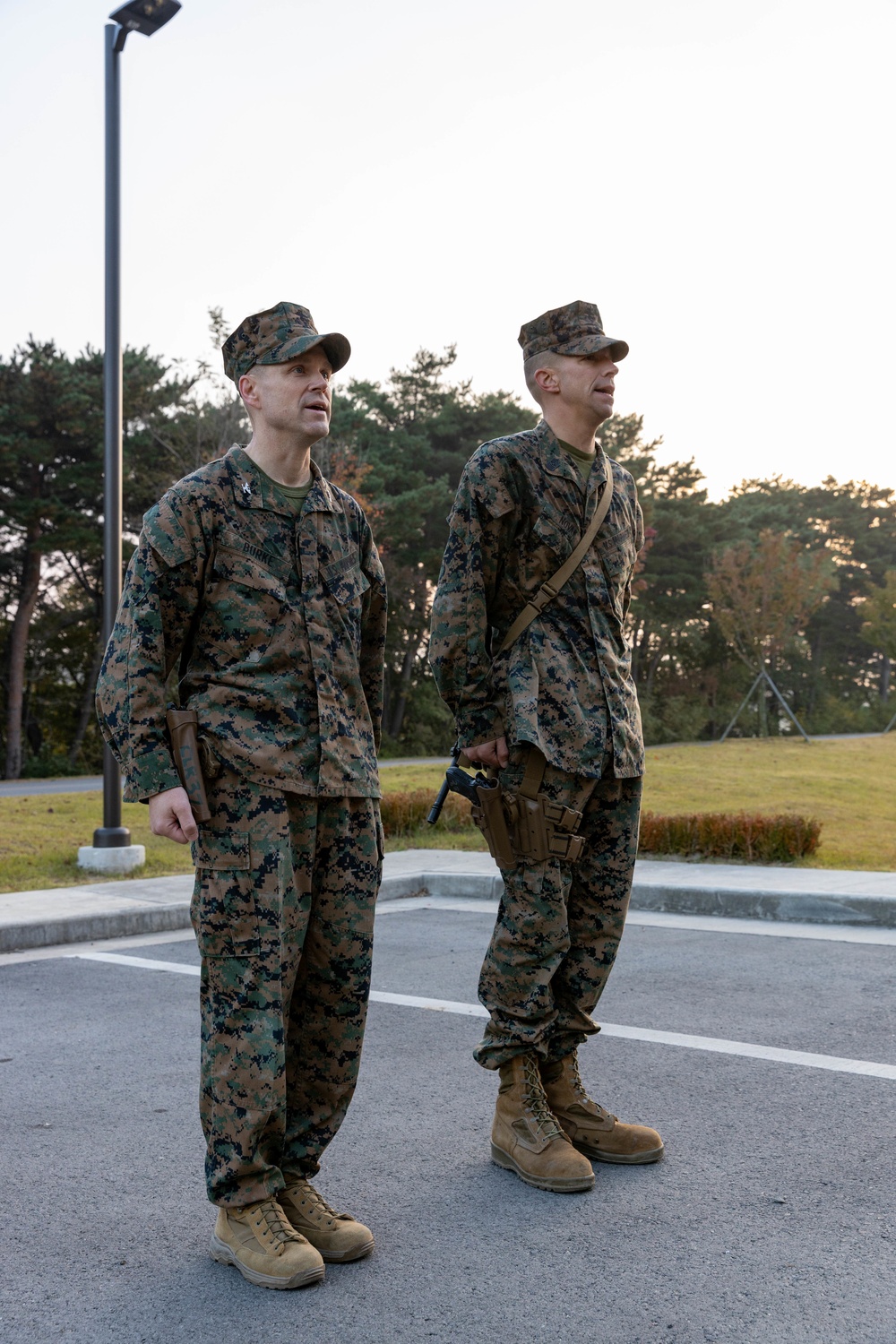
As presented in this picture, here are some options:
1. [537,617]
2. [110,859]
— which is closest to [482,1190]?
[537,617]

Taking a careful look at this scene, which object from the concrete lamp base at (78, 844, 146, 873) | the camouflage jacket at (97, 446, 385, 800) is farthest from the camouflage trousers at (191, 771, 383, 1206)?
the concrete lamp base at (78, 844, 146, 873)

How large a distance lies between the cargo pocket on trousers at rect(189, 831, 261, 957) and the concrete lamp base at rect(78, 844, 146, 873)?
285 inches

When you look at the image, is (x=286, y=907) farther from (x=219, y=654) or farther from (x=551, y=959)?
(x=551, y=959)

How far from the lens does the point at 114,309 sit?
1014 centimetres

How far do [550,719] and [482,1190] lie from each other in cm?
131

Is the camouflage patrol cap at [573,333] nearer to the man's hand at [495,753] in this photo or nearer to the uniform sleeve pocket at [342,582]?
the uniform sleeve pocket at [342,582]

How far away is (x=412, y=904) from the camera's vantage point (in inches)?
360

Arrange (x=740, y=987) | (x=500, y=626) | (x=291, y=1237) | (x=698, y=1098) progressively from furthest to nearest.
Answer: (x=740, y=987) < (x=698, y=1098) < (x=500, y=626) < (x=291, y=1237)

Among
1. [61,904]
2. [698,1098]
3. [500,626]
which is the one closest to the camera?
[500,626]

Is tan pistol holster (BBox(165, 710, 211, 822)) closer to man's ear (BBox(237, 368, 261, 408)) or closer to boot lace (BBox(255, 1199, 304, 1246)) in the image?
man's ear (BBox(237, 368, 261, 408))

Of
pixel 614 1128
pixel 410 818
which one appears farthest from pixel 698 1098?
pixel 410 818

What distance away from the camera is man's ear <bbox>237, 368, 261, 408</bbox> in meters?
3.15

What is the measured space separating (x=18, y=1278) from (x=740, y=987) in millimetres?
3885

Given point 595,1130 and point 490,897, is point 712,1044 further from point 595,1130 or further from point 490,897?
point 490,897
